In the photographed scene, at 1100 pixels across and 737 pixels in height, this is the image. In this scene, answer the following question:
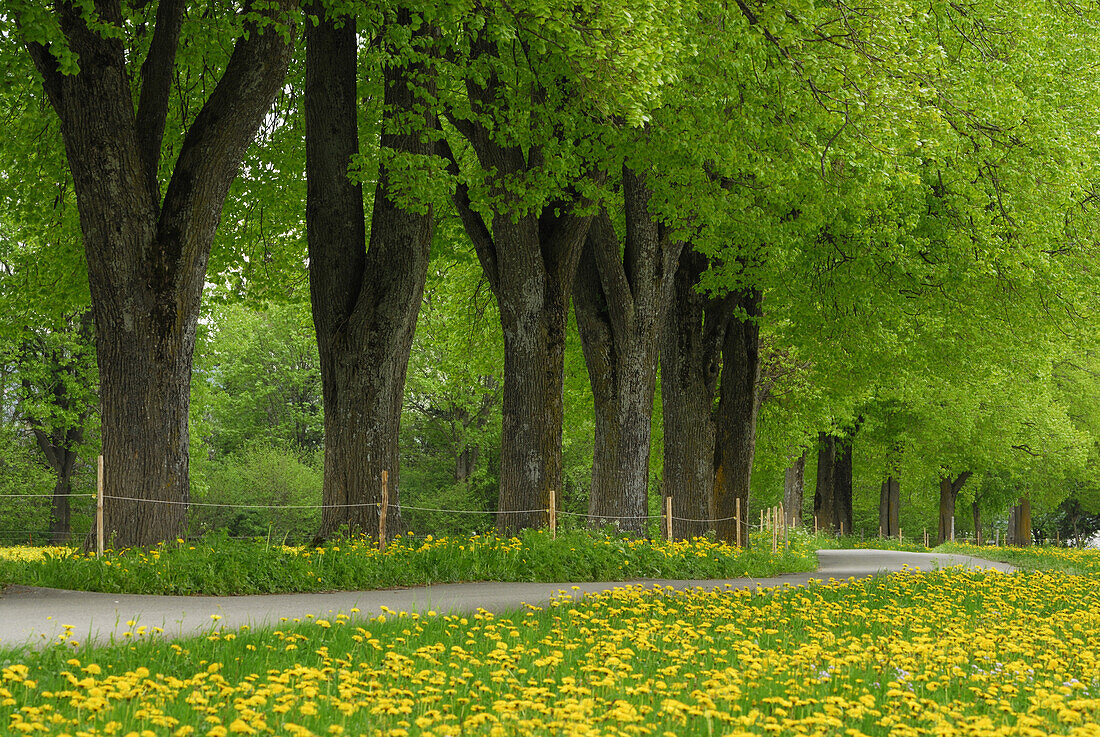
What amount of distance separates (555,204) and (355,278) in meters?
3.71

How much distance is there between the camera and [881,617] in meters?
9.26

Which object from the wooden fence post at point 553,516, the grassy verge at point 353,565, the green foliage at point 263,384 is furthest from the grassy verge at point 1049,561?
the green foliage at point 263,384

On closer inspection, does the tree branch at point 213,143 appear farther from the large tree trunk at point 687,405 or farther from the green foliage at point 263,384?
the green foliage at point 263,384

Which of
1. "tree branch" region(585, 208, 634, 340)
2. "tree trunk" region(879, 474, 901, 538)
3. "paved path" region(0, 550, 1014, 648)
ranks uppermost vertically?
"tree branch" region(585, 208, 634, 340)

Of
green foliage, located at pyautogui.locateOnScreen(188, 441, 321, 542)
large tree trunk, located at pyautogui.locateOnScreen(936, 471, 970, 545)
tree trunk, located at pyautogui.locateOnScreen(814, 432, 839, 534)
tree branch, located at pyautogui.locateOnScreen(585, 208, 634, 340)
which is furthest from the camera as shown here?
large tree trunk, located at pyautogui.locateOnScreen(936, 471, 970, 545)

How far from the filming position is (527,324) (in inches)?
595

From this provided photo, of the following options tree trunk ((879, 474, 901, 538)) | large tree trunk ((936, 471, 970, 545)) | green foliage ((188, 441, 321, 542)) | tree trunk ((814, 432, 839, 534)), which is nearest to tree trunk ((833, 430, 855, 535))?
tree trunk ((814, 432, 839, 534))

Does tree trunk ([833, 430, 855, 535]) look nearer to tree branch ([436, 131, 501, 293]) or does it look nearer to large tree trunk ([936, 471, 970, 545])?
large tree trunk ([936, 471, 970, 545])

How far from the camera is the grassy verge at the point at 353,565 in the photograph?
9.71m

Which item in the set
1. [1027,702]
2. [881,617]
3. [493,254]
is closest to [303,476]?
[493,254]

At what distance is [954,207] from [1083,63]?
12.5 ft

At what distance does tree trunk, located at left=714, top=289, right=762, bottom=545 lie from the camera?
72.0 ft

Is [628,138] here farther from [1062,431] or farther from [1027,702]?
[1062,431]

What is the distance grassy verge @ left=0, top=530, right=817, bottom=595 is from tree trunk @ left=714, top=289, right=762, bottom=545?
7275 millimetres
